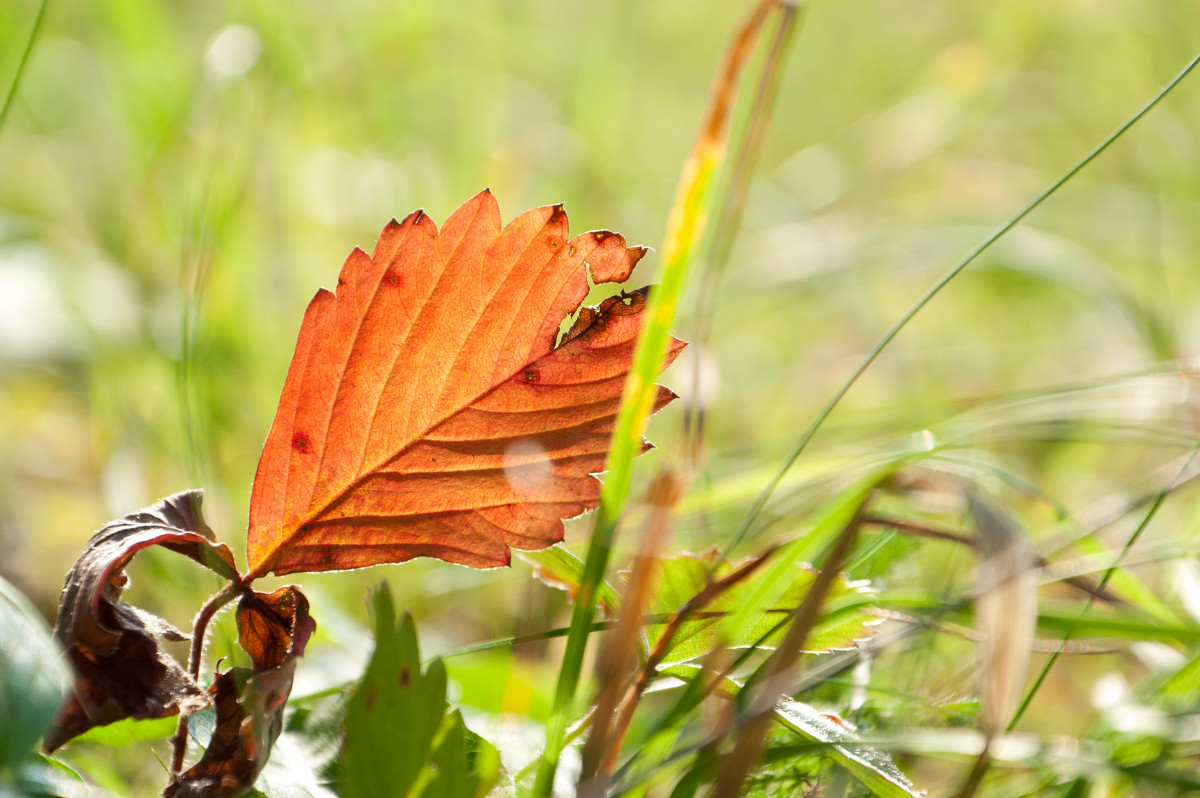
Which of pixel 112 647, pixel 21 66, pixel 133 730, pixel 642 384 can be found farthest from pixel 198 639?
pixel 21 66

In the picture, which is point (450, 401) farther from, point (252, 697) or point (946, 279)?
point (946, 279)

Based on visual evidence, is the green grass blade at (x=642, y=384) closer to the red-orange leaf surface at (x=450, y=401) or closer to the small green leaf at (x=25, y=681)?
the red-orange leaf surface at (x=450, y=401)

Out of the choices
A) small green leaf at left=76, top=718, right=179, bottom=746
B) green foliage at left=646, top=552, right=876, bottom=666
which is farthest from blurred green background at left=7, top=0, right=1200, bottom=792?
small green leaf at left=76, top=718, right=179, bottom=746

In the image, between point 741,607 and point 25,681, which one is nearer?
point 25,681

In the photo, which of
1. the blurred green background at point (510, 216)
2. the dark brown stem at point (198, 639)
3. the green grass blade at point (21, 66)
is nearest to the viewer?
the dark brown stem at point (198, 639)

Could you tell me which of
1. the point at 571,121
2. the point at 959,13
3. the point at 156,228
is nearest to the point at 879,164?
the point at 571,121

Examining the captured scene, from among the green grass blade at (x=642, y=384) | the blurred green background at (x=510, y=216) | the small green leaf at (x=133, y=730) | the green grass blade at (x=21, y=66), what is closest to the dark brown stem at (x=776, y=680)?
the green grass blade at (x=642, y=384)
